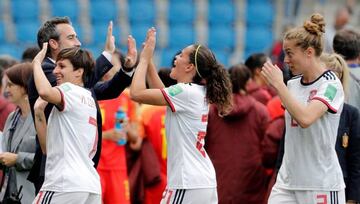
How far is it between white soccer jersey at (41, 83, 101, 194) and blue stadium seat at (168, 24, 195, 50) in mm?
12718

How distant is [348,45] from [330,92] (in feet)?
5.55

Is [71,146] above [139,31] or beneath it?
above

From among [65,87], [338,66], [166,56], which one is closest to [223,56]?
[166,56]

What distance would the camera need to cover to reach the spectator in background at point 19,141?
7.73 metres

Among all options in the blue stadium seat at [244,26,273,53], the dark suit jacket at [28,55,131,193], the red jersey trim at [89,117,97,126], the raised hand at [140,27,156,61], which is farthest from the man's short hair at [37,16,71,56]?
the blue stadium seat at [244,26,273,53]

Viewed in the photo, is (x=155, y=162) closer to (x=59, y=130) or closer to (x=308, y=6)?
(x=59, y=130)

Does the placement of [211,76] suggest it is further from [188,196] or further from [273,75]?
[188,196]

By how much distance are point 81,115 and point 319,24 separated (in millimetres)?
1803

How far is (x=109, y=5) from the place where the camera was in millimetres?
19875

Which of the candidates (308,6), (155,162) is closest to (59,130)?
(155,162)

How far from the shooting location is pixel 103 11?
65.1ft

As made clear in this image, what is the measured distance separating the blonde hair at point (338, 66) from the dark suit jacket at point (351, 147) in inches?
8.4

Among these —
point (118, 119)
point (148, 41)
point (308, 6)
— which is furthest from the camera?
point (308, 6)

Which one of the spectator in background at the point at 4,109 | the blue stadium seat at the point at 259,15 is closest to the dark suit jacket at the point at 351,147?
the spectator in background at the point at 4,109
